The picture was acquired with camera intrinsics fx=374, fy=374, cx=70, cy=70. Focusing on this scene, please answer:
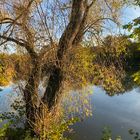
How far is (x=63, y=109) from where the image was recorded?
1230 centimetres

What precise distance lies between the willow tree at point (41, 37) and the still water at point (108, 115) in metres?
0.89

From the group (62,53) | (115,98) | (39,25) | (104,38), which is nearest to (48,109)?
(62,53)

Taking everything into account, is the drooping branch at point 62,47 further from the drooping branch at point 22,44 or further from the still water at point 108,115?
the still water at point 108,115

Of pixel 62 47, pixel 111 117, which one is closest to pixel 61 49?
pixel 62 47

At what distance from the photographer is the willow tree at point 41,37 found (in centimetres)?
1077

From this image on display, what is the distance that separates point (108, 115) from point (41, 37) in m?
9.74

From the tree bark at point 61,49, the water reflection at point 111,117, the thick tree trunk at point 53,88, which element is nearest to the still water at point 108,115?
the water reflection at point 111,117

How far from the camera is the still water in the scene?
14973mm

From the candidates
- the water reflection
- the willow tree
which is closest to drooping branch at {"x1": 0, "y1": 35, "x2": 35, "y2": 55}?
the willow tree

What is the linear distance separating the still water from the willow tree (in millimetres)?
888

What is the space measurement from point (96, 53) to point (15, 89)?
3669 mm

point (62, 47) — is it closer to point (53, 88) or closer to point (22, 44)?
point (22, 44)

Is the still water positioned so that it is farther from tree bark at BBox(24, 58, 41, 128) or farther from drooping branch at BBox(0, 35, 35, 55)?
drooping branch at BBox(0, 35, 35, 55)

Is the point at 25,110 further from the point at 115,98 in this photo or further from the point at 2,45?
the point at 115,98
